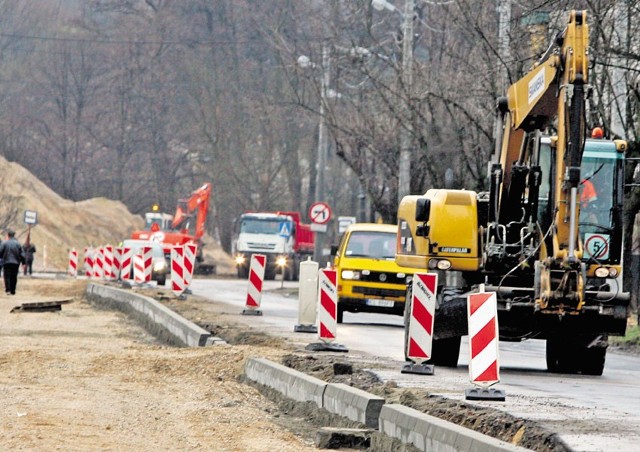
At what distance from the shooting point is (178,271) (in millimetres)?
34219

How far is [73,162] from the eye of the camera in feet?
295

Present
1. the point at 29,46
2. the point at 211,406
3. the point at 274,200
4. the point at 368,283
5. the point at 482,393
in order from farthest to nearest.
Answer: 1. the point at 29,46
2. the point at 274,200
3. the point at 368,283
4. the point at 211,406
5. the point at 482,393

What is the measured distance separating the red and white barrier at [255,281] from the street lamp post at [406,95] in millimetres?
9850

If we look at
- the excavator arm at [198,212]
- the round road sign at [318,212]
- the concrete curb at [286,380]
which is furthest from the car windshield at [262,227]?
the concrete curb at [286,380]

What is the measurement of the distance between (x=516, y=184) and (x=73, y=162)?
73974 millimetres

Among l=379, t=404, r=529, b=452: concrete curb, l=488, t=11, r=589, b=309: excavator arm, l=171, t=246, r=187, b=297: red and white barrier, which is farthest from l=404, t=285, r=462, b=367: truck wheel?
l=171, t=246, r=187, b=297: red and white barrier

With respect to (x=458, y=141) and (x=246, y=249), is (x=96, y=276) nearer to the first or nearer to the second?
(x=246, y=249)

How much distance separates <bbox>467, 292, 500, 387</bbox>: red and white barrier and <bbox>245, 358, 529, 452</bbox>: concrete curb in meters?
1.06

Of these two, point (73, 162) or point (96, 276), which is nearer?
point (96, 276)

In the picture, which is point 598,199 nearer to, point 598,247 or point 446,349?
point 598,247

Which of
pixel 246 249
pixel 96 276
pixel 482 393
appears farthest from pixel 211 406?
pixel 246 249

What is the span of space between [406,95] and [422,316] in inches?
939

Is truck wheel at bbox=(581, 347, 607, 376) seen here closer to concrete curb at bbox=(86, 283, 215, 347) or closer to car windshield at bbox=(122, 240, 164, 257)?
concrete curb at bbox=(86, 283, 215, 347)

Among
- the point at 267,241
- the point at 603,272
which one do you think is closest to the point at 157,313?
the point at 603,272
